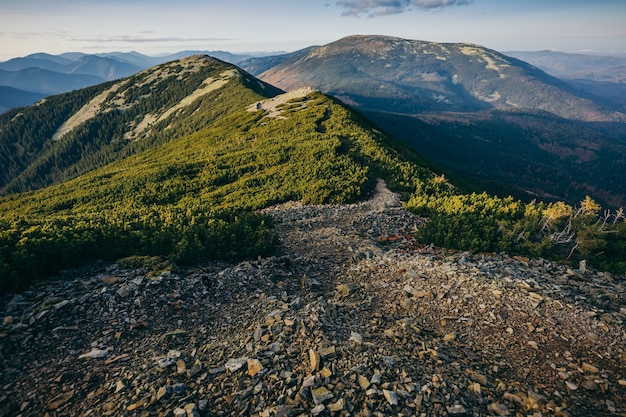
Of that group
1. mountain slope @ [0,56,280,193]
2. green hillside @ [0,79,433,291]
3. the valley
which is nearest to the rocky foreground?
the valley

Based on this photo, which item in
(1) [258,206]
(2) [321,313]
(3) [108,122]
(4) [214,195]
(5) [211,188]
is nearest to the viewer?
(2) [321,313]

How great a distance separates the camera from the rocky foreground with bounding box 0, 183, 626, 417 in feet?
25.4

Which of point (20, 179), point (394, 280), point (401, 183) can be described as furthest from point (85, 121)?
point (394, 280)

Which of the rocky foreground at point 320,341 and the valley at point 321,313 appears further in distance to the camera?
the valley at point 321,313

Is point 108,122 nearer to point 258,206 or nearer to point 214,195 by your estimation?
point 214,195

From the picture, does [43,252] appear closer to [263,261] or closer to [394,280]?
[263,261]

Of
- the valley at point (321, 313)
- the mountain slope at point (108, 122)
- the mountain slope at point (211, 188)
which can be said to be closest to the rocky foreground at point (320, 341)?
the valley at point (321, 313)

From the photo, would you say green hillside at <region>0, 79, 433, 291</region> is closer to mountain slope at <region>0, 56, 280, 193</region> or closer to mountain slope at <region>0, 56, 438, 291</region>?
mountain slope at <region>0, 56, 438, 291</region>

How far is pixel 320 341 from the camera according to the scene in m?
9.48

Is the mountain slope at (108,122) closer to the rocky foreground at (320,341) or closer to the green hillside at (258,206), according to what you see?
the green hillside at (258,206)

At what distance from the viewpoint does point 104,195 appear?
45469 mm

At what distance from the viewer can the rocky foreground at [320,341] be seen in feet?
25.4

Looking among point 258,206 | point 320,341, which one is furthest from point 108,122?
point 320,341

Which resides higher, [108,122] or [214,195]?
[108,122]
